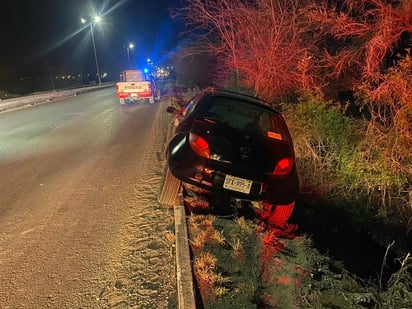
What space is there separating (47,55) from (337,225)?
49.8 meters

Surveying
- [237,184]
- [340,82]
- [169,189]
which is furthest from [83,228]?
[340,82]

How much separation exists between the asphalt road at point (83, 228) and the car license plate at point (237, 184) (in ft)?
3.48

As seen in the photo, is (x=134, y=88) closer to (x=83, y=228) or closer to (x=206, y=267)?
(x=83, y=228)

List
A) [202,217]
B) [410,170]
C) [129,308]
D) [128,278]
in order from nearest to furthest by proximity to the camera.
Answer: [129,308], [128,278], [202,217], [410,170]

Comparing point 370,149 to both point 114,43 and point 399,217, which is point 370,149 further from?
point 114,43

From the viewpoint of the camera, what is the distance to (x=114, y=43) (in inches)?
3002

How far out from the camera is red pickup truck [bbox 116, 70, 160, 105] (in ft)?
57.7

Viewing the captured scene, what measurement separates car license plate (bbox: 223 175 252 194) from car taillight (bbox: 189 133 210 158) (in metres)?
0.39

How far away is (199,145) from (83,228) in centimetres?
195

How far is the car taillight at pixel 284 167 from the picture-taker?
4.02 meters

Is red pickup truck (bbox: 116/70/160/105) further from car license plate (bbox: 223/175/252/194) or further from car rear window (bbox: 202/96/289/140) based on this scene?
car license plate (bbox: 223/175/252/194)

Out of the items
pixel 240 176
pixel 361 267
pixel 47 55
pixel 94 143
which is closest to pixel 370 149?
pixel 361 267

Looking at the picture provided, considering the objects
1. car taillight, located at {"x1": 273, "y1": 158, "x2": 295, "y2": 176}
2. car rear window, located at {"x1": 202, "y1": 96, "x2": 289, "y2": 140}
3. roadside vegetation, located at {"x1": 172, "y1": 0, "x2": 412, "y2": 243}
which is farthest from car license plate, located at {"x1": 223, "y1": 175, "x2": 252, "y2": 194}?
roadside vegetation, located at {"x1": 172, "y1": 0, "x2": 412, "y2": 243}

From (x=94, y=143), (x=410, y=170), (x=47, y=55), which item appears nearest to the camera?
(x=410, y=170)
